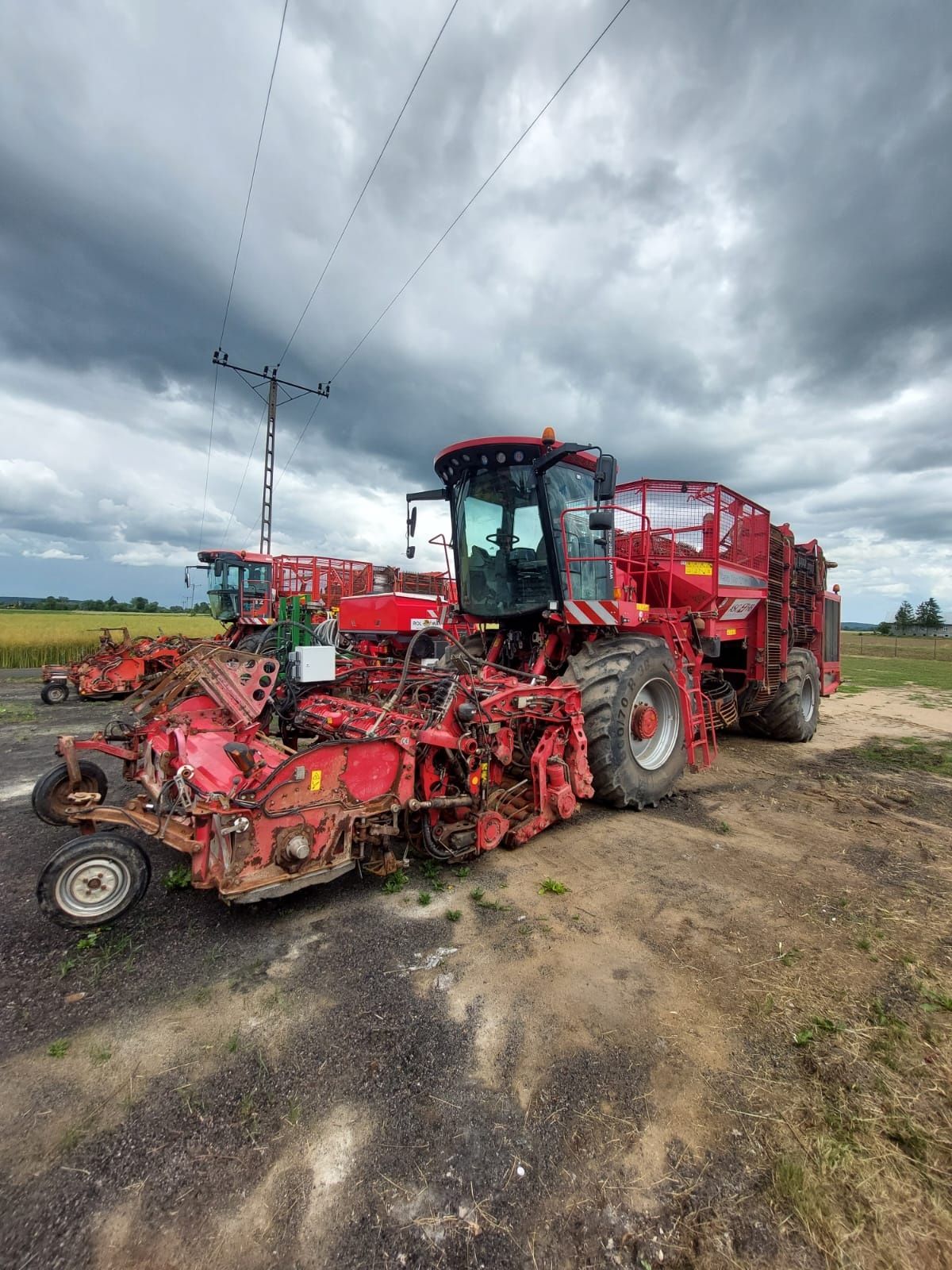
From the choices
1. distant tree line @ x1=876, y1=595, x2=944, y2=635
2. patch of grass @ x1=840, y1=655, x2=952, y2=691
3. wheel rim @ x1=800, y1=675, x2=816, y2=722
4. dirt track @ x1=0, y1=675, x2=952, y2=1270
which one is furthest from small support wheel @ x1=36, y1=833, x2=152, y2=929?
distant tree line @ x1=876, y1=595, x2=944, y2=635

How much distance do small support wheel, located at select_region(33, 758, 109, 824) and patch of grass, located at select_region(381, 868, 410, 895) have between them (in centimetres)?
212

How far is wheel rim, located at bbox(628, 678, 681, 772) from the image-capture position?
5.50m

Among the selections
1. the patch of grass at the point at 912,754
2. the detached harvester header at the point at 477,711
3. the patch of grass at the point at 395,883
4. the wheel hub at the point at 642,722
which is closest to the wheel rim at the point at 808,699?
the patch of grass at the point at 912,754

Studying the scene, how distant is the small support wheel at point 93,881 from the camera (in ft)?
8.85

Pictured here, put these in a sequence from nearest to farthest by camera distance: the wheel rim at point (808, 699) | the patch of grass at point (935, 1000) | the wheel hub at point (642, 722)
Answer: the patch of grass at point (935, 1000) < the wheel hub at point (642, 722) < the wheel rim at point (808, 699)

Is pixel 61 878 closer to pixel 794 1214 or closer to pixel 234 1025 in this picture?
pixel 234 1025

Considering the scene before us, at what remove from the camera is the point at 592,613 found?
17.1 ft

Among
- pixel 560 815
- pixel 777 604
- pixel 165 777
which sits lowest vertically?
pixel 560 815

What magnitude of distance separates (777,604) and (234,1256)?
27.8ft

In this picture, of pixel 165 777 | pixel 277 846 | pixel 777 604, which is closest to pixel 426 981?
pixel 277 846

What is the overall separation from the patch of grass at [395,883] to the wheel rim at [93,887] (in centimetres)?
141

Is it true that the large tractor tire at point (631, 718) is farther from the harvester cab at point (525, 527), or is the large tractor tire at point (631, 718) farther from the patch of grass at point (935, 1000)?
the patch of grass at point (935, 1000)

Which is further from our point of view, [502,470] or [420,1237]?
[502,470]

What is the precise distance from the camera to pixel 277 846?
3012mm
